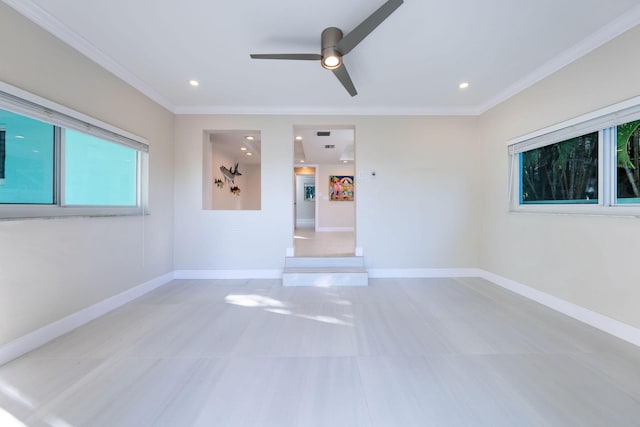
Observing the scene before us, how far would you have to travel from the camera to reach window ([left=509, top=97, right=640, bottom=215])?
1.87 metres

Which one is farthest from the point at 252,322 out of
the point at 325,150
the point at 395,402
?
the point at 325,150

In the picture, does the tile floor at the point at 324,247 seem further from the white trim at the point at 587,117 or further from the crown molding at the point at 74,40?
the crown molding at the point at 74,40

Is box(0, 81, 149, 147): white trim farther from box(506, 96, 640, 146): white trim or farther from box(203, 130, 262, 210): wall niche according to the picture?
box(506, 96, 640, 146): white trim

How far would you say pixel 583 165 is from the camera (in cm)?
222

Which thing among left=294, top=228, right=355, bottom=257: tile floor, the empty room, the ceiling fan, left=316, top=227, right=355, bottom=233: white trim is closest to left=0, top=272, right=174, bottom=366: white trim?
the empty room

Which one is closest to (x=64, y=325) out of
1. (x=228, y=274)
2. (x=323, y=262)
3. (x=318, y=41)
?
(x=228, y=274)

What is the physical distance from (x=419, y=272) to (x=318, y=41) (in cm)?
310

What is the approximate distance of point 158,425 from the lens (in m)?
1.11

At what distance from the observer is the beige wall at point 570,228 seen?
184cm

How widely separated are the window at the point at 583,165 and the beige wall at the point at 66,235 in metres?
4.37

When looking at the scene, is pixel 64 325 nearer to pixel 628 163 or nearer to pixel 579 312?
pixel 579 312

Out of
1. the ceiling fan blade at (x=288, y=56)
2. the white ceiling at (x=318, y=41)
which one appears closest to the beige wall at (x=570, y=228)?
the white ceiling at (x=318, y=41)

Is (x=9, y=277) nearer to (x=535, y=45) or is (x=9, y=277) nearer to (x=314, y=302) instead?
(x=314, y=302)

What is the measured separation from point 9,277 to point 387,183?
3718mm
